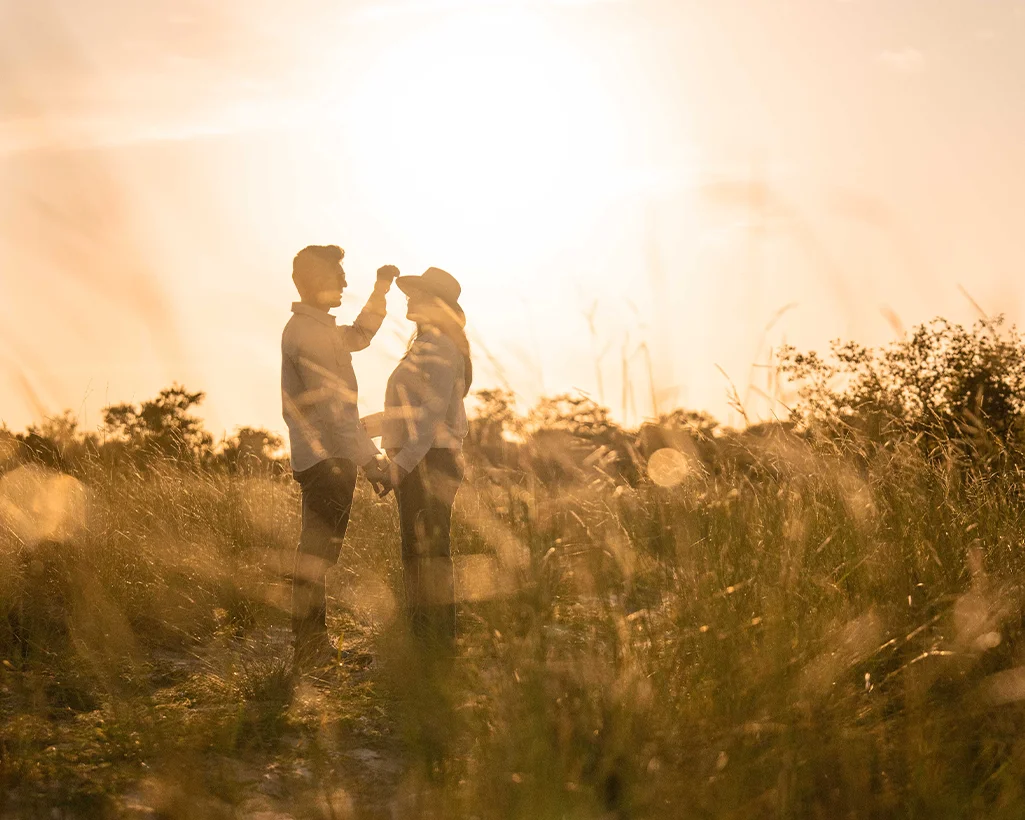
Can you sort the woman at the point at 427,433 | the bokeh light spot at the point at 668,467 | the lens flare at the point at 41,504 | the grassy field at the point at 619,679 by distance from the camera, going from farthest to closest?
the lens flare at the point at 41,504, the woman at the point at 427,433, the bokeh light spot at the point at 668,467, the grassy field at the point at 619,679

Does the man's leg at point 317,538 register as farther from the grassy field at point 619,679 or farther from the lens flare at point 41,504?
the lens flare at point 41,504

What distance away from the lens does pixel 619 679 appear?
3.09m

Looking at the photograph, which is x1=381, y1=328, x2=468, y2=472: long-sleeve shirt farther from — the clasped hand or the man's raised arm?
the man's raised arm

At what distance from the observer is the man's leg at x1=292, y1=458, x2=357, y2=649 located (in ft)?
15.2

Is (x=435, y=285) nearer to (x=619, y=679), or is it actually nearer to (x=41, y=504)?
(x=619, y=679)

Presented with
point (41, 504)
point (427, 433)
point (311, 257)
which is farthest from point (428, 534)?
point (41, 504)

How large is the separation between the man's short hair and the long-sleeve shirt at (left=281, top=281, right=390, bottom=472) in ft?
0.66

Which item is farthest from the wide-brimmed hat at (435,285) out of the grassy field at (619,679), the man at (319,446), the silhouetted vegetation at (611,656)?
the grassy field at (619,679)

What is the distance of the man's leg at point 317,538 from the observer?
463 centimetres

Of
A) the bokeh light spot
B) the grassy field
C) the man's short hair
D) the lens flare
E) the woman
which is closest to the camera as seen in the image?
the grassy field

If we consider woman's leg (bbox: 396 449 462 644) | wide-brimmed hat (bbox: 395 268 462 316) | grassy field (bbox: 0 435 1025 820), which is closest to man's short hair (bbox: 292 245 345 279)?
wide-brimmed hat (bbox: 395 268 462 316)

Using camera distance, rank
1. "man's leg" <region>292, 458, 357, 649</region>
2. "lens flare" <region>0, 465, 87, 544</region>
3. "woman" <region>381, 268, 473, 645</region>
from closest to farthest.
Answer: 1. "man's leg" <region>292, 458, 357, 649</region>
2. "woman" <region>381, 268, 473, 645</region>
3. "lens flare" <region>0, 465, 87, 544</region>

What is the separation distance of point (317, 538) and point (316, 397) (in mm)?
685

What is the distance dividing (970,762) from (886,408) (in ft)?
9.01
